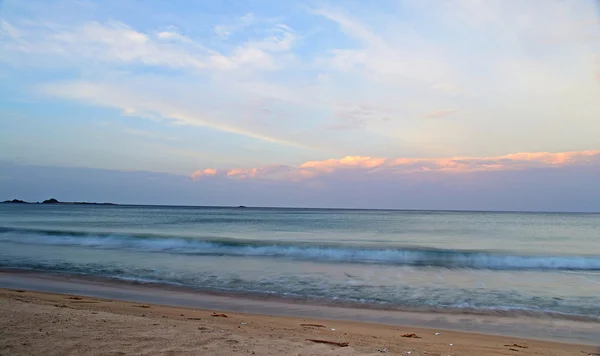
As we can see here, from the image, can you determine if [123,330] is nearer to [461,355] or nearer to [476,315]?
[461,355]

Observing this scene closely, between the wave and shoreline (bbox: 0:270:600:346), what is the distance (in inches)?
366

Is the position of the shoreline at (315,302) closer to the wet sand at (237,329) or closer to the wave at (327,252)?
the wet sand at (237,329)

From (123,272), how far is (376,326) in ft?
31.8

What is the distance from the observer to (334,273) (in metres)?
15.0

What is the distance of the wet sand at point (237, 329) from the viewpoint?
510 cm

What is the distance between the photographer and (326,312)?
29.9 feet

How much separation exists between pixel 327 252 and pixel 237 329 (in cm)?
1598

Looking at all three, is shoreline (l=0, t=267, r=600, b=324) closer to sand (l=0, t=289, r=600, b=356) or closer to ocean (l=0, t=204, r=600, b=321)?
ocean (l=0, t=204, r=600, b=321)

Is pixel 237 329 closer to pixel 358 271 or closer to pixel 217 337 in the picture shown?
pixel 217 337

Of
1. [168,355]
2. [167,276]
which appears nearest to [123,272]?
[167,276]

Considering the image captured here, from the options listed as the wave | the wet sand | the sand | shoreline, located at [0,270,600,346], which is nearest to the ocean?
the wave

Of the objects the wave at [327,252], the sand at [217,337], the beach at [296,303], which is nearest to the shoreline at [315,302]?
the beach at [296,303]

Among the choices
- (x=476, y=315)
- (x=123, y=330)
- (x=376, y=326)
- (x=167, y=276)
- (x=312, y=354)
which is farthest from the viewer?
(x=167, y=276)

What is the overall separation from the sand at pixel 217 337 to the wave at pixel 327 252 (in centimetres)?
1149
